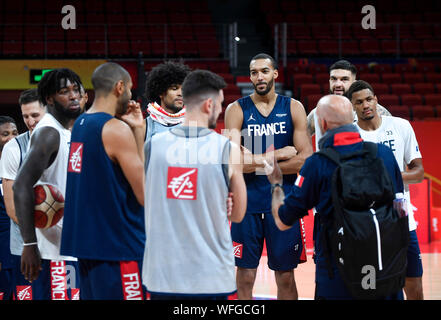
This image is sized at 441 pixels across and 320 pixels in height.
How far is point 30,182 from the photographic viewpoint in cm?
329

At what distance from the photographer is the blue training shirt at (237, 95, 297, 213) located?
4898mm

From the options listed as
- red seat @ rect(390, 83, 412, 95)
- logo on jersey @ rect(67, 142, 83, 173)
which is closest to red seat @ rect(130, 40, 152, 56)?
red seat @ rect(390, 83, 412, 95)

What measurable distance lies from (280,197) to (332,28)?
1424 cm

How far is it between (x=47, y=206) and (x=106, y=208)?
0.51 meters

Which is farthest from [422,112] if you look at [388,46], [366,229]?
[366,229]

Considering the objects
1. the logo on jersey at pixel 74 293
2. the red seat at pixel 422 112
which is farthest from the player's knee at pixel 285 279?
the red seat at pixel 422 112

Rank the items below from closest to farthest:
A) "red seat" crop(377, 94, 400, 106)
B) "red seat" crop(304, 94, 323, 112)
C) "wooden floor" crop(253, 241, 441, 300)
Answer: "wooden floor" crop(253, 241, 441, 300), "red seat" crop(304, 94, 323, 112), "red seat" crop(377, 94, 400, 106)

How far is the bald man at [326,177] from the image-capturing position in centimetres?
325

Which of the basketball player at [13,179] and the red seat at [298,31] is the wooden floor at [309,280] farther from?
the red seat at [298,31]

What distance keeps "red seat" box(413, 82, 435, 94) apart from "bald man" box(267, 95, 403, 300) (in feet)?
35.2

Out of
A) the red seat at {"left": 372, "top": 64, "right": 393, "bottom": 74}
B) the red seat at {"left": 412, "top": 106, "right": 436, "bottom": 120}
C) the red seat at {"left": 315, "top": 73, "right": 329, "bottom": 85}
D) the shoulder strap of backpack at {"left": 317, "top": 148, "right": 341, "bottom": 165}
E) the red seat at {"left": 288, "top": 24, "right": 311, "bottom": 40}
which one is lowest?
the shoulder strap of backpack at {"left": 317, "top": 148, "right": 341, "bottom": 165}

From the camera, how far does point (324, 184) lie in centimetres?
325

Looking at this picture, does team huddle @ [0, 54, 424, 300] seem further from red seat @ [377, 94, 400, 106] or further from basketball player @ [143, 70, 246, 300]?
red seat @ [377, 94, 400, 106]
